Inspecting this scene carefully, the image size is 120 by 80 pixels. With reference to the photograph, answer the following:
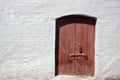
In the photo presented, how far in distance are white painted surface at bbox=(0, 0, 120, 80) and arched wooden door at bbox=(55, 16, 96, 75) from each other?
10.5 inches

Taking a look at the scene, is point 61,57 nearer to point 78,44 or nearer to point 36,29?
point 78,44

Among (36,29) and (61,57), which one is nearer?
(36,29)

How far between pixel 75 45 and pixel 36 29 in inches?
51.4

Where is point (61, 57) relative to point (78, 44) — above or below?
below

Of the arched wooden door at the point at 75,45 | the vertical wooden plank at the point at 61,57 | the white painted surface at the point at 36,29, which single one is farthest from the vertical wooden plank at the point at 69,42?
the white painted surface at the point at 36,29

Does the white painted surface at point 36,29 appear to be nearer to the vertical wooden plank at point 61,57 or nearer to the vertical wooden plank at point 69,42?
the vertical wooden plank at point 61,57

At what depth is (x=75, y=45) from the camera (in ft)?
26.3

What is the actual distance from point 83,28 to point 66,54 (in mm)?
955

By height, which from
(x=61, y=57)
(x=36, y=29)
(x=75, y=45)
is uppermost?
(x=36, y=29)

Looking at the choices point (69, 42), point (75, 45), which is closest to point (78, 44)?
point (75, 45)

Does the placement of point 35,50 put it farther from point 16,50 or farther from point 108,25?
point 108,25

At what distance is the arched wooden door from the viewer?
26.1ft

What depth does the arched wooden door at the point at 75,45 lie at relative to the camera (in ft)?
26.1

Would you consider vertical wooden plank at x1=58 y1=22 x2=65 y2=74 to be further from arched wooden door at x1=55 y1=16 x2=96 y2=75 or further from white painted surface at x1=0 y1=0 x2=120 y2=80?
white painted surface at x1=0 y1=0 x2=120 y2=80
